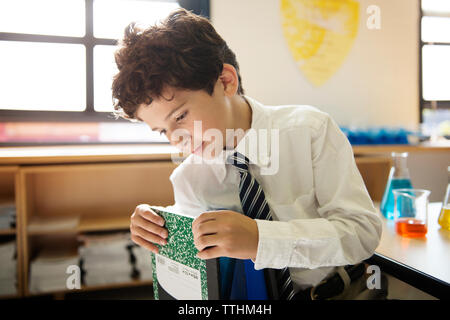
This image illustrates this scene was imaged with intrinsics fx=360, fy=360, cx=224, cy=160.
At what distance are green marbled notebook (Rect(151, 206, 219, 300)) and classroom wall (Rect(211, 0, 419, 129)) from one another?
1705 millimetres

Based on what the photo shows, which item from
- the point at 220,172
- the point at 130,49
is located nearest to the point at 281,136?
the point at 220,172

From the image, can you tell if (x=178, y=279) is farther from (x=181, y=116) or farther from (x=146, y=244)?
(x=181, y=116)

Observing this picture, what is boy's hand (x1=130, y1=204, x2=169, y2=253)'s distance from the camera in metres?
0.76

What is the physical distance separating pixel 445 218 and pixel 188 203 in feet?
2.48

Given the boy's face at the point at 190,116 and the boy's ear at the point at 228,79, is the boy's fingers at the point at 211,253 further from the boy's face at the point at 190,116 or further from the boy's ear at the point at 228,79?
the boy's ear at the point at 228,79

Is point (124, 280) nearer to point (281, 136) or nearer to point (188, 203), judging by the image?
point (188, 203)

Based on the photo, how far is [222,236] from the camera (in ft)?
2.14

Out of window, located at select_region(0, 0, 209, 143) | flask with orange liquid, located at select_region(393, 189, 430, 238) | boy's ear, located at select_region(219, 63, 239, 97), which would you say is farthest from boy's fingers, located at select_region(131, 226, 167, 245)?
window, located at select_region(0, 0, 209, 143)

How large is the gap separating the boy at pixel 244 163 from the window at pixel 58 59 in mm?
1382

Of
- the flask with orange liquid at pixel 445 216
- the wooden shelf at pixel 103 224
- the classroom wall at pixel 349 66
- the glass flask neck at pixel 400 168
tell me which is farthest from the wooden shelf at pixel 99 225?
the flask with orange liquid at pixel 445 216

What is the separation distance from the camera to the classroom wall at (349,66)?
2303 mm

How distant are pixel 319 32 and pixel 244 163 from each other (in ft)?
5.97

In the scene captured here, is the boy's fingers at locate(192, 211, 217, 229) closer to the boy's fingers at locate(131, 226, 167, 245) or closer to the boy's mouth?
the boy's fingers at locate(131, 226, 167, 245)

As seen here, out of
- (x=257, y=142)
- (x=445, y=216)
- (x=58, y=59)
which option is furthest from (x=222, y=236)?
(x=58, y=59)
